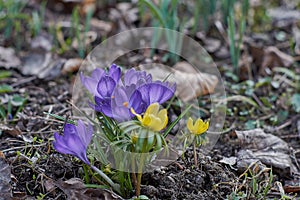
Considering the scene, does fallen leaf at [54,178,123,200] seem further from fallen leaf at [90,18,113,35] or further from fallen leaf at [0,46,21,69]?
fallen leaf at [90,18,113,35]

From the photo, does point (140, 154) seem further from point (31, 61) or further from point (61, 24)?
point (61, 24)

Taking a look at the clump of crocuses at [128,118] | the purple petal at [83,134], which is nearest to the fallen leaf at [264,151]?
the clump of crocuses at [128,118]

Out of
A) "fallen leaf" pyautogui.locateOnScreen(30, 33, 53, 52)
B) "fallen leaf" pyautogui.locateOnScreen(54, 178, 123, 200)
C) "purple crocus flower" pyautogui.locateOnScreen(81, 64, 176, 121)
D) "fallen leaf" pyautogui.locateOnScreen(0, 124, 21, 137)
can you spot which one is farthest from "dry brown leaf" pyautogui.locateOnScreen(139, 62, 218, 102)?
"fallen leaf" pyautogui.locateOnScreen(54, 178, 123, 200)

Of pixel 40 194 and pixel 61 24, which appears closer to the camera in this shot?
pixel 40 194

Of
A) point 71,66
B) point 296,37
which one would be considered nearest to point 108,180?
point 71,66

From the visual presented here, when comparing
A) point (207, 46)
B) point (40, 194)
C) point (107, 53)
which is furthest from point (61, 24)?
point (40, 194)

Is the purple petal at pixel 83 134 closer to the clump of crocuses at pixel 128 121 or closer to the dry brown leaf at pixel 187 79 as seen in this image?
the clump of crocuses at pixel 128 121

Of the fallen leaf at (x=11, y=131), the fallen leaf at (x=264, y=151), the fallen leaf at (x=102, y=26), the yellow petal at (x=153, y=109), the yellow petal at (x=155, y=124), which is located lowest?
the fallen leaf at (x=11, y=131)
